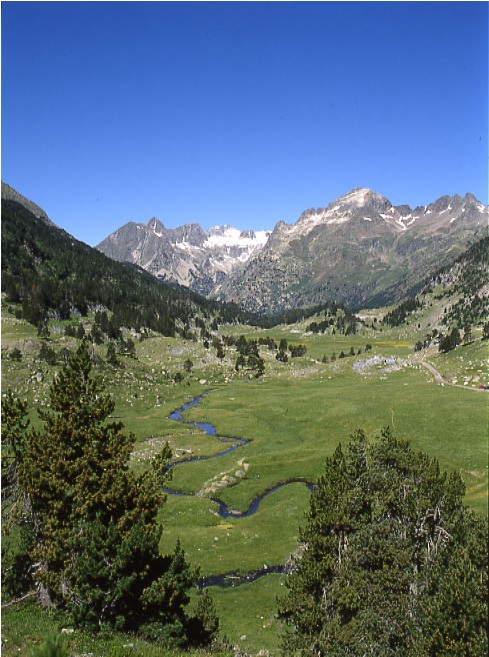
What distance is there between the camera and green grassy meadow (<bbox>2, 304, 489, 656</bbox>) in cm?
4950

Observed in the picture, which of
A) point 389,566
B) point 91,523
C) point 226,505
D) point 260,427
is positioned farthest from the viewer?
point 260,427

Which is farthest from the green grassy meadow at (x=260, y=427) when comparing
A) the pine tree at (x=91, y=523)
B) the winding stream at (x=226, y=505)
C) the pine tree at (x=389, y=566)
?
the pine tree at (x=389, y=566)

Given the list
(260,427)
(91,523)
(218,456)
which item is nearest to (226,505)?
(218,456)

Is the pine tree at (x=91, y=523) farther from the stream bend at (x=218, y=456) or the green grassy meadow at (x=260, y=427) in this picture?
the stream bend at (x=218, y=456)

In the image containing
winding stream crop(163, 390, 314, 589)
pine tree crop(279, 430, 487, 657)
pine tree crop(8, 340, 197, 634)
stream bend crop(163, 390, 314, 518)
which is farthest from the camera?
stream bend crop(163, 390, 314, 518)

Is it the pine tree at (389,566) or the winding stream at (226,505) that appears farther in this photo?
the winding stream at (226,505)

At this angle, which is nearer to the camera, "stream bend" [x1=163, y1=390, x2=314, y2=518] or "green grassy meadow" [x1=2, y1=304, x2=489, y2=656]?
"green grassy meadow" [x1=2, y1=304, x2=489, y2=656]

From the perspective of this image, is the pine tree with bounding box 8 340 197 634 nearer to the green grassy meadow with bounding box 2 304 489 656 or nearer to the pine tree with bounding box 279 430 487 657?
the green grassy meadow with bounding box 2 304 489 656

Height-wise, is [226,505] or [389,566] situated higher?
[389,566]

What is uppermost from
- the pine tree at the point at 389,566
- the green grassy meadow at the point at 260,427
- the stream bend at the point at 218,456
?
the pine tree at the point at 389,566

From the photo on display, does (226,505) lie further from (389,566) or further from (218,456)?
(389,566)

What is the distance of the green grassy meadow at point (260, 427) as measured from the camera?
4950 cm

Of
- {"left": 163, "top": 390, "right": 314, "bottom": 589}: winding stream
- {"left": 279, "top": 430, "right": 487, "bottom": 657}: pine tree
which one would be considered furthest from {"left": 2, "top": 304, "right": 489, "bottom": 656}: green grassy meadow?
{"left": 279, "top": 430, "right": 487, "bottom": 657}: pine tree

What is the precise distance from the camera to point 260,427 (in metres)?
104
